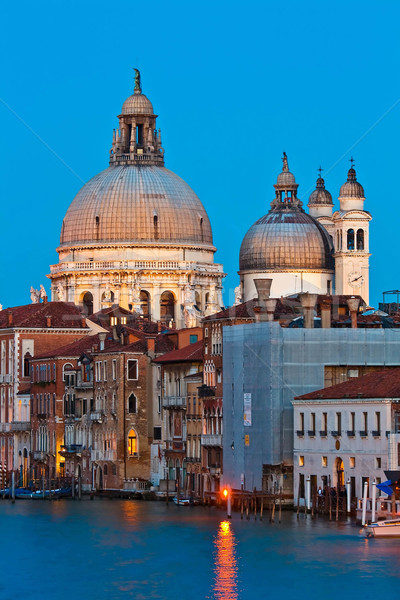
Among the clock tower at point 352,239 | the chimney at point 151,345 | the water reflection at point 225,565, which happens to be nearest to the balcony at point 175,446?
the chimney at point 151,345

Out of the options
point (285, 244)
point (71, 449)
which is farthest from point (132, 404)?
point (285, 244)

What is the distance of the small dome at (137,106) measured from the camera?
140500 millimetres

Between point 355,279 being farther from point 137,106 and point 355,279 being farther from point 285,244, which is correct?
point 137,106

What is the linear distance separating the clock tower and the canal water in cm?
4738

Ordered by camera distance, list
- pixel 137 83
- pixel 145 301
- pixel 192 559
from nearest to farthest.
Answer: pixel 192 559
pixel 145 301
pixel 137 83

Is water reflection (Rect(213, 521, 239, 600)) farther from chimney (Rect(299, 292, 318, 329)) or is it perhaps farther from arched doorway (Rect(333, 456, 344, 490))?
chimney (Rect(299, 292, 318, 329))

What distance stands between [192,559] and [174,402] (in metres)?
24.4

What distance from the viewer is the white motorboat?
7269 centimetres

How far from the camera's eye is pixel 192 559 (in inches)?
2837

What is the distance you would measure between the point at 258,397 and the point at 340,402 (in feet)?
21.2

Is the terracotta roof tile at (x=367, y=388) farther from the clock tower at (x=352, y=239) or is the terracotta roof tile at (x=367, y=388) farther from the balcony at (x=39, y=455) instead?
the clock tower at (x=352, y=239)

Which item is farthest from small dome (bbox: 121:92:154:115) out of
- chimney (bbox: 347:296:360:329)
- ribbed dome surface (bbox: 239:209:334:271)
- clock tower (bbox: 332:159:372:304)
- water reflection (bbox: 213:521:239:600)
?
water reflection (bbox: 213:521:239:600)

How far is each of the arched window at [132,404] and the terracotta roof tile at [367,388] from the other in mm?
16985

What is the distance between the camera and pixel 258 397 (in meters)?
85.4
